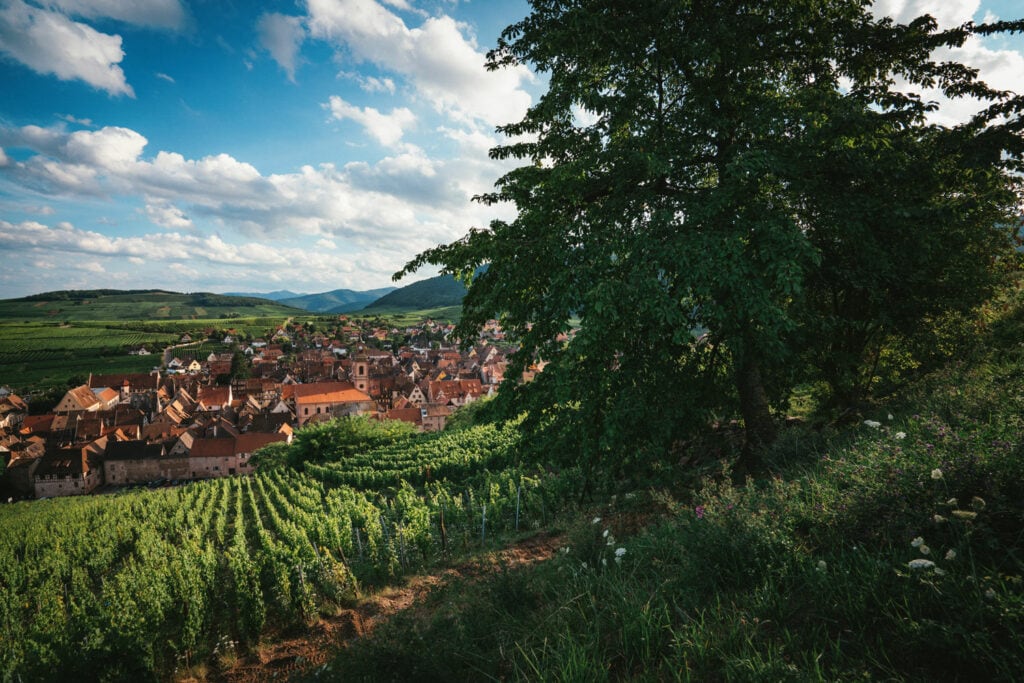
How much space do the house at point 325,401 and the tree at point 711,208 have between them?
3098 inches

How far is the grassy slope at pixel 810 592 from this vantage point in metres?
2.30

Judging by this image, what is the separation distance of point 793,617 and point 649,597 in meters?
1.14

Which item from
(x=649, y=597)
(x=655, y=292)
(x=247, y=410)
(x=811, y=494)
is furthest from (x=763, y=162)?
(x=247, y=410)

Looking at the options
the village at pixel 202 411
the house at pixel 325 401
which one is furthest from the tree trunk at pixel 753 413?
Result: the house at pixel 325 401

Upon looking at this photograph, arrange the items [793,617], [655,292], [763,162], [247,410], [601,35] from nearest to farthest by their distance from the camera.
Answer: [793,617]
[655,292]
[763,162]
[601,35]
[247,410]

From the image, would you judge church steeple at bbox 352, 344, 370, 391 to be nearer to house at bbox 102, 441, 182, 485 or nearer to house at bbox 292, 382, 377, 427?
house at bbox 292, 382, 377, 427

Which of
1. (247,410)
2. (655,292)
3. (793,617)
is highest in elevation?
(655,292)

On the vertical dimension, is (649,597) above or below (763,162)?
below

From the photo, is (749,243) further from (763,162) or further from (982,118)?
(982,118)

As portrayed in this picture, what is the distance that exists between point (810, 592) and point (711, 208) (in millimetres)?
4754

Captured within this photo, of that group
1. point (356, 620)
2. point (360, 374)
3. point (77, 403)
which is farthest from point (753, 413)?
point (77, 403)

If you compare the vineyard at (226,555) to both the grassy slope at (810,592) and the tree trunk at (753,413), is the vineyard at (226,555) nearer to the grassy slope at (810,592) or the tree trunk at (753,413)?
the tree trunk at (753,413)

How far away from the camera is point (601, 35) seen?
700cm

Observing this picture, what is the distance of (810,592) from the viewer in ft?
9.66
